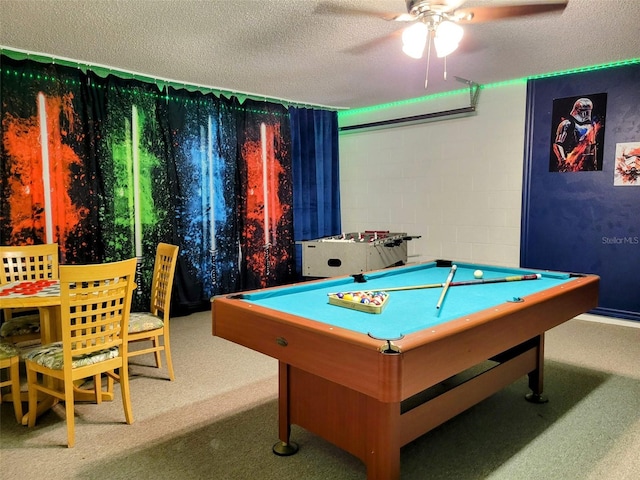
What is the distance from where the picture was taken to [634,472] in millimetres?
1969

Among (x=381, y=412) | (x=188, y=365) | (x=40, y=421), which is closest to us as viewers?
(x=381, y=412)

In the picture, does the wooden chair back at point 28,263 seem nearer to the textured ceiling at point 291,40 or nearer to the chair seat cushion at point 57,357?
the chair seat cushion at point 57,357

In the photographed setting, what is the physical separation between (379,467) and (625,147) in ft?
12.0

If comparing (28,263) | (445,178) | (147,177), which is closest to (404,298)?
(28,263)

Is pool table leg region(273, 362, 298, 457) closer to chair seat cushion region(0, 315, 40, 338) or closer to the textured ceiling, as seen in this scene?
chair seat cushion region(0, 315, 40, 338)

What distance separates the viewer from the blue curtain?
5477mm

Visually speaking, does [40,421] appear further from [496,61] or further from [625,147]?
[625,147]

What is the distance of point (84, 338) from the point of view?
7.32ft

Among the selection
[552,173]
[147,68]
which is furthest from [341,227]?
[147,68]

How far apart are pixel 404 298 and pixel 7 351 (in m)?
2.06

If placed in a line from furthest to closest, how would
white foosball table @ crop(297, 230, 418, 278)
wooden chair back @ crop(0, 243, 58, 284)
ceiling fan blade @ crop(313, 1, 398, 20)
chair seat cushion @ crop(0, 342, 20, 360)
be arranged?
white foosball table @ crop(297, 230, 418, 278), wooden chair back @ crop(0, 243, 58, 284), ceiling fan blade @ crop(313, 1, 398, 20), chair seat cushion @ crop(0, 342, 20, 360)

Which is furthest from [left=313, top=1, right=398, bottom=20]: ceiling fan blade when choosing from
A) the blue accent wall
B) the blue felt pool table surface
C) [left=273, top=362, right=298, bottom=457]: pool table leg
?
the blue accent wall

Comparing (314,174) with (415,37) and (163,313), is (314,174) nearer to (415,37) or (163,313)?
(163,313)

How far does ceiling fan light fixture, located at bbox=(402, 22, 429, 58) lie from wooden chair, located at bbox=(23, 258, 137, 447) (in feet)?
6.17
